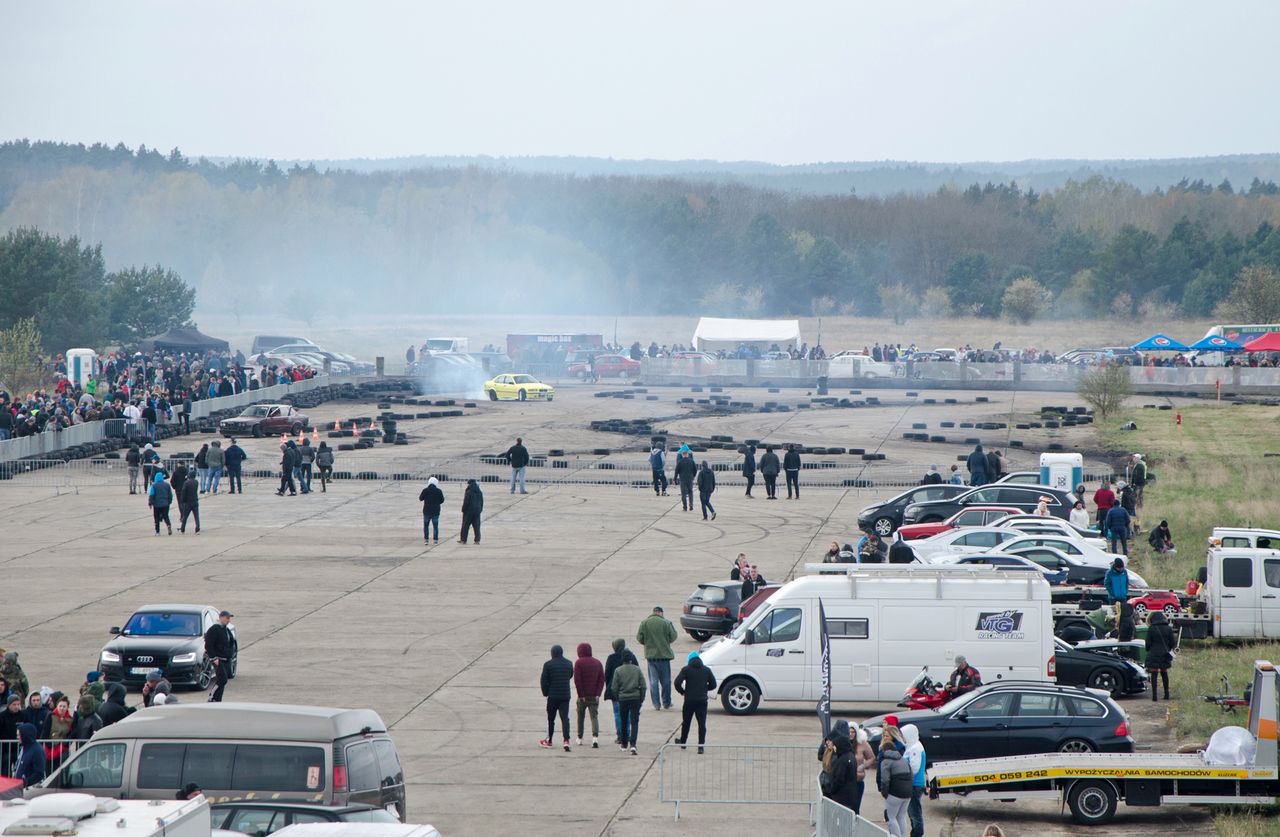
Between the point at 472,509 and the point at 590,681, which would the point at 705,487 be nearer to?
the point at 472,509

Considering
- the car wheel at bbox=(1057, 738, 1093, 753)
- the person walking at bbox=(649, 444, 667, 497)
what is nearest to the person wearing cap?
the car wheel at bbox=(1057, 738, 1093, 753)

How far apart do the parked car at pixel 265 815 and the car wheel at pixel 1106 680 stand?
12182 mm

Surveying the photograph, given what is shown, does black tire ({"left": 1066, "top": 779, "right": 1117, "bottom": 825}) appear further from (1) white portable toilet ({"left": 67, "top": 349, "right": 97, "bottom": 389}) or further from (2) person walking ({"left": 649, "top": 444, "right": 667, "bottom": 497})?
(1) white portable toilet ({"left": 67, "top": 349, "right": 97, "bottom": 389})

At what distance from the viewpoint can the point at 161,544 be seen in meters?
31.7

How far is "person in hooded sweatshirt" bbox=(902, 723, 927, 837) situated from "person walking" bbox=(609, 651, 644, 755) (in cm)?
346

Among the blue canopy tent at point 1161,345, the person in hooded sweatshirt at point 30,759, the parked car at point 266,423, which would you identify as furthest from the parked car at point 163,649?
the blue canopy tent at point 1161,345

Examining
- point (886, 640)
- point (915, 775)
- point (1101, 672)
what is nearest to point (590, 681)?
point (886, 640)

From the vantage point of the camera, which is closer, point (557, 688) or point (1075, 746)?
point (1075, 746)

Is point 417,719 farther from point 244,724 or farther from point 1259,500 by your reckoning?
point 1259,500

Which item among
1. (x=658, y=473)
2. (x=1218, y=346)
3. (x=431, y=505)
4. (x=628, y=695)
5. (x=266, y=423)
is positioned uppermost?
(x=1218, y=346)

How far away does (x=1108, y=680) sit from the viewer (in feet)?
66.8

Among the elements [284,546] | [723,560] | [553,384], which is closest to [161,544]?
[284,546]

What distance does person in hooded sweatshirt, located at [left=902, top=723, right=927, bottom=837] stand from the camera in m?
14.0

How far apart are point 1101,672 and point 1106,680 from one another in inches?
5.3
